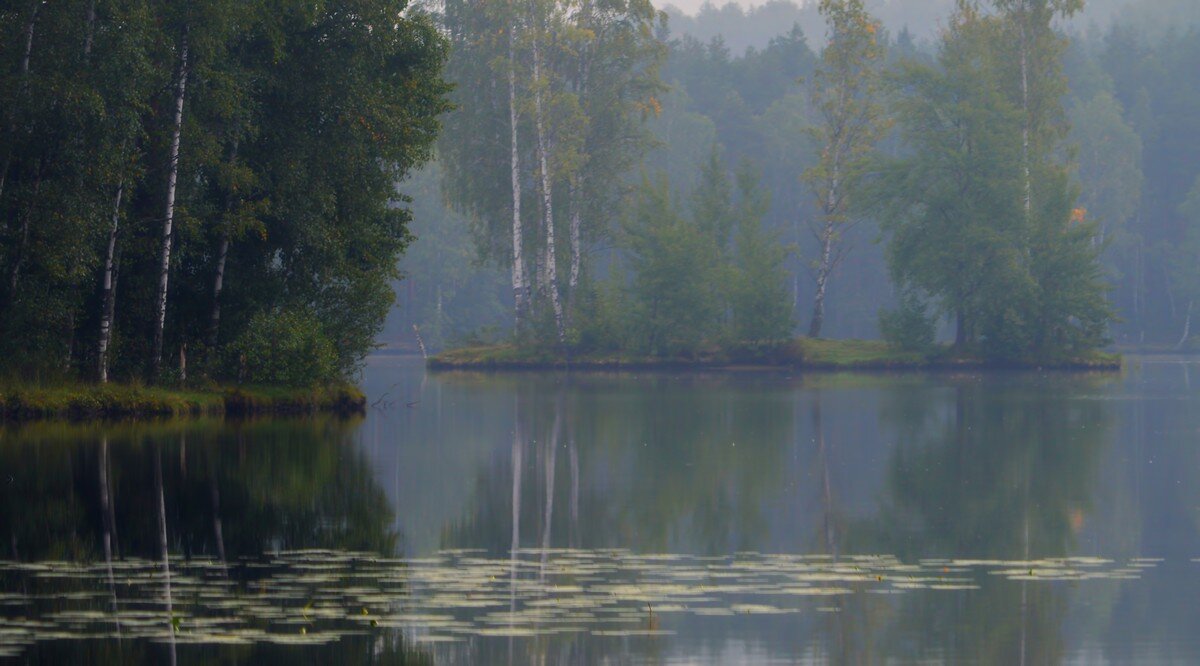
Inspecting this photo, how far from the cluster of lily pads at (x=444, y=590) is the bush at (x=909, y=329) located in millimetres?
62702

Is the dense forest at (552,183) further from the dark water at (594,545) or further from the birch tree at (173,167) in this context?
the dark water at (594,545)

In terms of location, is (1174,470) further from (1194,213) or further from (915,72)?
(1194,213)

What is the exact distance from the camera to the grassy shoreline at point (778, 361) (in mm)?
79000

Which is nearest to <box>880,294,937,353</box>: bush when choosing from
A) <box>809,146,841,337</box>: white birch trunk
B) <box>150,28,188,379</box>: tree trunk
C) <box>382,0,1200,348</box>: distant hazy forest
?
<box>809,146,841,337</box>: white birch trunk

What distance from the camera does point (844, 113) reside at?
85750 mm

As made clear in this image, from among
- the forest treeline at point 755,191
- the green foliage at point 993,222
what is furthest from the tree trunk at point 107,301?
the green foliage at point 993,222

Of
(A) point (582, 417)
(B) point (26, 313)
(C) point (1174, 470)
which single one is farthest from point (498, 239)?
(C) point (1174, 470)

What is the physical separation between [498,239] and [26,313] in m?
53.6

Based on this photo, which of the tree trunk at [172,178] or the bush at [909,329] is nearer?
the tree trunk at [172,178]

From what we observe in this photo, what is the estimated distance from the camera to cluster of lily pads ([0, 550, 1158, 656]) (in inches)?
500

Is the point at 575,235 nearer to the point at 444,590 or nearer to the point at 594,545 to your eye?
the point at 594,545

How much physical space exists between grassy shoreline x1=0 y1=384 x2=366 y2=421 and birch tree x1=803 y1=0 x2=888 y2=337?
48.9 m

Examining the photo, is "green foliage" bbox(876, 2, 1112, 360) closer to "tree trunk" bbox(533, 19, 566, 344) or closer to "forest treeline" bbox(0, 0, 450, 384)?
"tree trunk" bbox(533, 19, 566, 344)

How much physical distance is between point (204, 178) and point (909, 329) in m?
47.1
